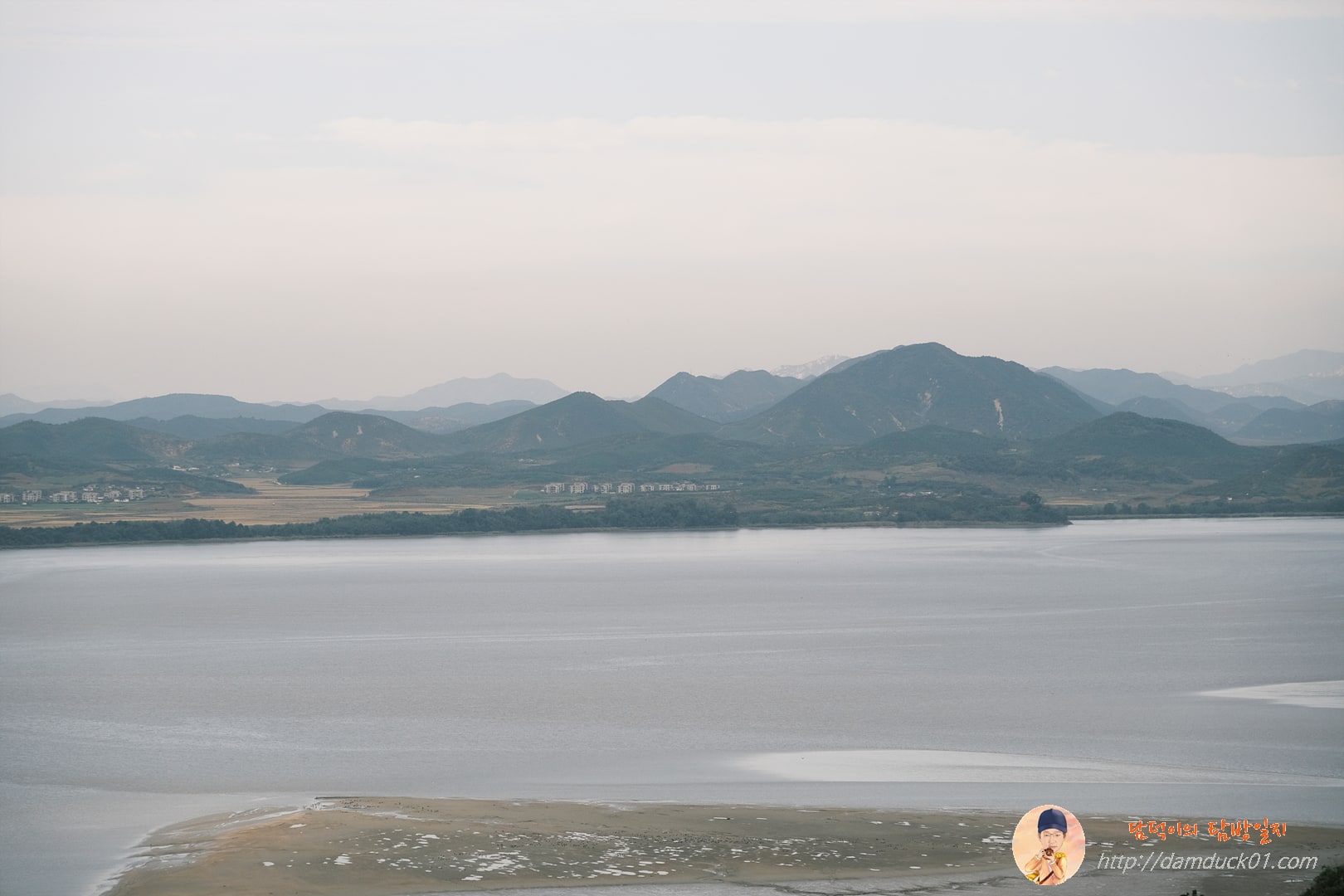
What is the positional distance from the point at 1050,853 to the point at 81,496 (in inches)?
4398

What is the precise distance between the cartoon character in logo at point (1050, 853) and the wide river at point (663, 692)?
296 inches

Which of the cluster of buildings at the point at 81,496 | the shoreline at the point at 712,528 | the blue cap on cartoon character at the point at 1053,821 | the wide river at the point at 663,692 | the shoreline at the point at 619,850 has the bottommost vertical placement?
the wide river at the point at 663,692

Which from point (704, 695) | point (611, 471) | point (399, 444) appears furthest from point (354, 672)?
point (399, 444)

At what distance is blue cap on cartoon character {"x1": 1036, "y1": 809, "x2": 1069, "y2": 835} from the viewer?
10328 mm

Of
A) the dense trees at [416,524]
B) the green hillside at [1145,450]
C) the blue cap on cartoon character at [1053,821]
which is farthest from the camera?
the green hillside at [1145,450]

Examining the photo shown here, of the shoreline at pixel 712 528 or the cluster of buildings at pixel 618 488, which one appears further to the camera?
the cluster of buildings at pixel 618 488

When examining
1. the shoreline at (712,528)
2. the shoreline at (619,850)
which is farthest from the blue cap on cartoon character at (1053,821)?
the shoreline at (712,528)

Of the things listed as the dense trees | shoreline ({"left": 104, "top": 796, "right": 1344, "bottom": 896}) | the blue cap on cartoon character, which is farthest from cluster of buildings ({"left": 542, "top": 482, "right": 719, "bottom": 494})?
the blue cap on cartoon character

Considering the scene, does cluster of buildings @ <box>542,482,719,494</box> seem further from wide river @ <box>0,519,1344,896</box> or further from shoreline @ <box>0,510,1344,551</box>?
wide river @ <box>0,519,1344,896</box>

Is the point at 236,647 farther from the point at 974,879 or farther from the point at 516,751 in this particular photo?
the point at 974,879

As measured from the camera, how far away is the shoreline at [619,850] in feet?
49.4

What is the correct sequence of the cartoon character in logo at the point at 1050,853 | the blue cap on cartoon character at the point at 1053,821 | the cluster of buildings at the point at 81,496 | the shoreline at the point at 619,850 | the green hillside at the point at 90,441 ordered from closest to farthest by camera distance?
the blue cap on cartoon character at the point at 1053,821, the cartoon character in logo at the point at 1050,853, the shoreline at the point at 619,850, the cluster of buildings at the point at 81,496, the green hillside at the point at 90,441

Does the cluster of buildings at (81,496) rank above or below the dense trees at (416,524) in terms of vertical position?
above

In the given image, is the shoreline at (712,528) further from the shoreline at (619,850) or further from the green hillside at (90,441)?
the shoreline at (619,850)
